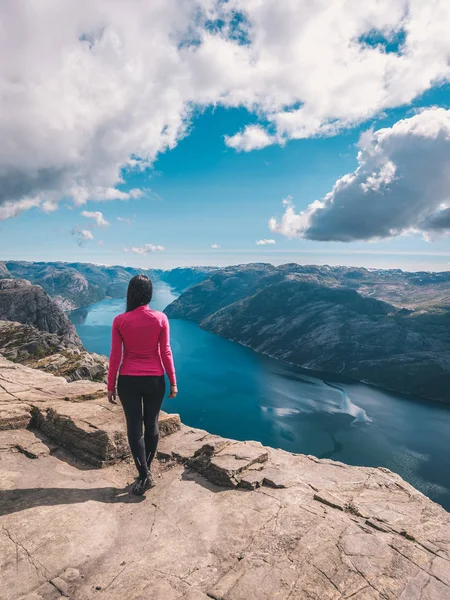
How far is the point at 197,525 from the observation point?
7.64m

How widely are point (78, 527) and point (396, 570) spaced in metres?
6.85

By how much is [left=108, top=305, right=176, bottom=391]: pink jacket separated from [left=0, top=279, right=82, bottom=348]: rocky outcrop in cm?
17551

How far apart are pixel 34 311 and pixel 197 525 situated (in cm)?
19822

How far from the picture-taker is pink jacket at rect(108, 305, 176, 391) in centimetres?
861

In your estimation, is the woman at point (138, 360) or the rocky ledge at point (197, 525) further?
the woman at point (138, 360)

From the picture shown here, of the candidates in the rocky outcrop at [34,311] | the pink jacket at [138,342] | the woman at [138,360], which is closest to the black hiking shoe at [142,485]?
the woman at [138,360]

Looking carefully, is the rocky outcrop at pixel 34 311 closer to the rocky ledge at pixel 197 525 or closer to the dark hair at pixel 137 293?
the rocky ledge at pixel 197 525

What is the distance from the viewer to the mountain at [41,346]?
209 ft

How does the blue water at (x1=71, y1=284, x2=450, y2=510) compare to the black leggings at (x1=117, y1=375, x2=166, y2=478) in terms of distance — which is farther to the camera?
the blue water at (x1=71, y1=284, x2=450, y2=510)

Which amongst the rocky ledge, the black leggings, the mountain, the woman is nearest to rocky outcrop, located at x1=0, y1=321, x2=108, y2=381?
the mountain

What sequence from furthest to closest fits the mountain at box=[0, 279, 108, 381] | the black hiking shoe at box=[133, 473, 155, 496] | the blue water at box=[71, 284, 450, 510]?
the blue water at box=[71, 284, 450, 510], the mountain at box=[0, 279, 108, 381], the black hiking shoe at box=[133, 473, 155, 496]

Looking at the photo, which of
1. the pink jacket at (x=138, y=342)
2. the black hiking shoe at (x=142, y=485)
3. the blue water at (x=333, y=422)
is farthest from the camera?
the blue water at (x=333, y=422)

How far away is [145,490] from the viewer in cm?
916

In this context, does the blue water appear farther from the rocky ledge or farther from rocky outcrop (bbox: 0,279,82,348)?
the rocky ledge
